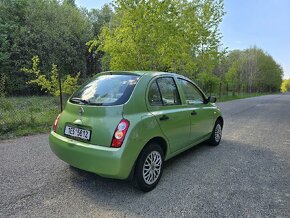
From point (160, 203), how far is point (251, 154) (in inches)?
115

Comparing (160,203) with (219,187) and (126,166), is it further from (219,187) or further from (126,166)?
(219,187)

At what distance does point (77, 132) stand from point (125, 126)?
747mm

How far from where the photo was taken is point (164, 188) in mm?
3311

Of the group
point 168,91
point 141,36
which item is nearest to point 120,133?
point 168,91

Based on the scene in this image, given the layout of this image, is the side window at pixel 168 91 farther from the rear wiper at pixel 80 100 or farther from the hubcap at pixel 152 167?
the rear wiper at pixel 80 100

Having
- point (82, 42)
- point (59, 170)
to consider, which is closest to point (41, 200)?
point (59, 170)

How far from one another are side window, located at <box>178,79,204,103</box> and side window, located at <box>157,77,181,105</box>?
28 centimetres

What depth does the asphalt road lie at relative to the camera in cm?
273

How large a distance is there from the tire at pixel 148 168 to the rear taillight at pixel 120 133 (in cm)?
42

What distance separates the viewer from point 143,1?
336 inches

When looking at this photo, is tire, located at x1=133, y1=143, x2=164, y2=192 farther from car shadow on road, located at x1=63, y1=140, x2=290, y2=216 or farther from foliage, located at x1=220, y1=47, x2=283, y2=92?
foliage, located at x1=220, y1=47, x2=283, y2=92

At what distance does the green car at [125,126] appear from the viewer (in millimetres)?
2838

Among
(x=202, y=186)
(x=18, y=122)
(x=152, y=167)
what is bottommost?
(x=202, y=186)

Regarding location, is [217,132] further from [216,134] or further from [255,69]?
[255,69]
